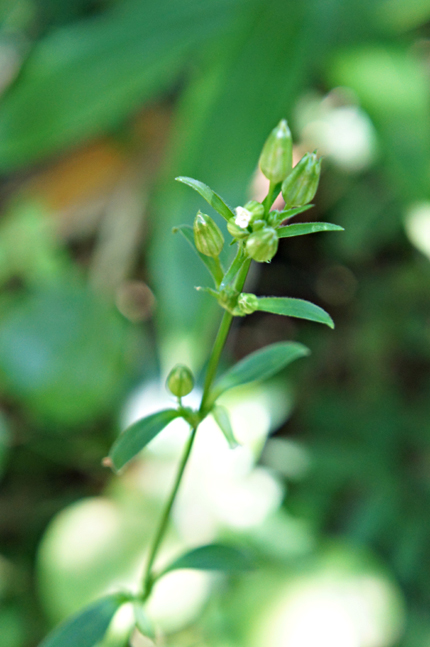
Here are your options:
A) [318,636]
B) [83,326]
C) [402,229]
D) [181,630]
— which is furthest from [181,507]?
[402,229]

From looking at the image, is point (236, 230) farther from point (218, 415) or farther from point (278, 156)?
point (218, 415)

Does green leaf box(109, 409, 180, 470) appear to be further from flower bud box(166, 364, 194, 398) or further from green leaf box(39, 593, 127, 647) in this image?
green leaf box(39, 593, 127, 647)

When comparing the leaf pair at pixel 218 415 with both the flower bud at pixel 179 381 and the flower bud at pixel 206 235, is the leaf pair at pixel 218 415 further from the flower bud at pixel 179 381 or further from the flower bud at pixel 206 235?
the flower bud at pixel 206 235

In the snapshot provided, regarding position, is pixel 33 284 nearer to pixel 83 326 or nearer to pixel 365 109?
pixel 83 326

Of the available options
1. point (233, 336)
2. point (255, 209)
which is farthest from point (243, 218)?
point (233, 336)

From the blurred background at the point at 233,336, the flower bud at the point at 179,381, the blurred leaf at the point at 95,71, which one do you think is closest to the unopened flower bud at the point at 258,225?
the flower bud at the point at 179,381
